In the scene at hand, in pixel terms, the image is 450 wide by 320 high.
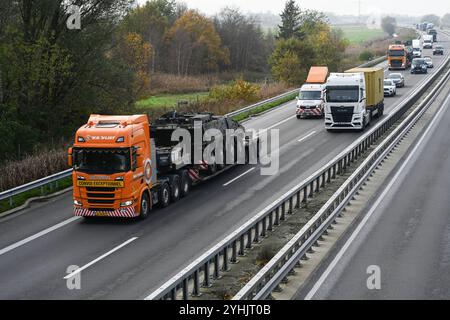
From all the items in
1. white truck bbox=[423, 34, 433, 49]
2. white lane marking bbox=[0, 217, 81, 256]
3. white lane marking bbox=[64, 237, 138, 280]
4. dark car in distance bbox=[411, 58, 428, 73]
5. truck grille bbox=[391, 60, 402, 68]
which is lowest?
white lane marking bbox=[64, 237, 138, 280]

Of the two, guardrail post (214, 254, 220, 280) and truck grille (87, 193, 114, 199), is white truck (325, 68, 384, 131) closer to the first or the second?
truck grille (87, 193, 114, 199)

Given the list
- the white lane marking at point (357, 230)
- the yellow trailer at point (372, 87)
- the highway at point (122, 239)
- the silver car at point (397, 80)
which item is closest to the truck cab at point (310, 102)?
the yellow trailer at point (372, 87)

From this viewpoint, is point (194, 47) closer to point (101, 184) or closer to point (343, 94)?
point (343, 94)

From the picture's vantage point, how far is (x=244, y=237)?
17.9 m

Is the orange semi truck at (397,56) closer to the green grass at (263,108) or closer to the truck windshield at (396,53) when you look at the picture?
the truck windshield at (396,53)

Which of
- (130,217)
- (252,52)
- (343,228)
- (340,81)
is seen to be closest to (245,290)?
(343,228)

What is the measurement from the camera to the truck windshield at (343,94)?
3569cm

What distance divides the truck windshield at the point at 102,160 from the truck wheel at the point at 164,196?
7.25ft

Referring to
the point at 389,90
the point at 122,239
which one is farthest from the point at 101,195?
the point at 389,90

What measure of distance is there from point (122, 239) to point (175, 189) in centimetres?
436

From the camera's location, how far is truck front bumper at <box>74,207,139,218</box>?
64.4ft

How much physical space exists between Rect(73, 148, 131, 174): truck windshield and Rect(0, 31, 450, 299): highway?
1.70m

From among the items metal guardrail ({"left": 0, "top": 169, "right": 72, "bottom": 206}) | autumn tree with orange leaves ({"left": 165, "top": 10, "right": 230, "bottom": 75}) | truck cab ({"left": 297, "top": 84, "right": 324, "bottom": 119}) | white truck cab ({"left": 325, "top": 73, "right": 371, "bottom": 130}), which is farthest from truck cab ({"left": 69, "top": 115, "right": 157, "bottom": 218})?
autumn tree with orange leaves ({"left": 165, "top": 10, "right": 230, "bottom": 75})

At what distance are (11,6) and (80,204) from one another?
71.8 feet
